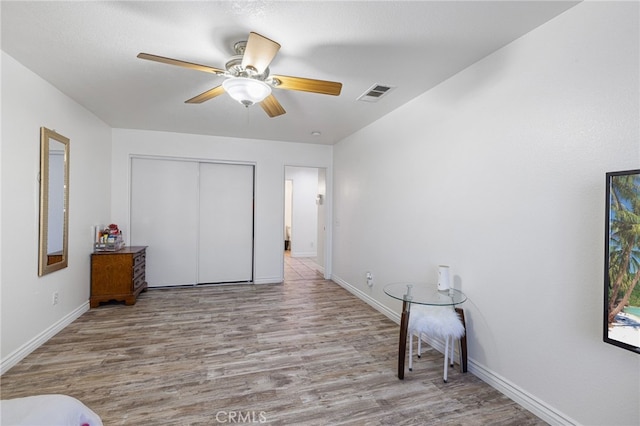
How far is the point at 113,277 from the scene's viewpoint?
382 cm

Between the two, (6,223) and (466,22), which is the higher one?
(466,22)

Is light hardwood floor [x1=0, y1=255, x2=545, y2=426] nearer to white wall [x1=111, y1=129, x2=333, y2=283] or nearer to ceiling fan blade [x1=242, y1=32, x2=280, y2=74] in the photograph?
white wall [x1=111, y1=129, x2=333, y2=283]

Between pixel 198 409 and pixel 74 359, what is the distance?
1406 mm

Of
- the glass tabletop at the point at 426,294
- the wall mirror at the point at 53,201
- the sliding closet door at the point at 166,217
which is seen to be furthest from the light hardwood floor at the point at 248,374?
the sliding closet door at the point at 166,217

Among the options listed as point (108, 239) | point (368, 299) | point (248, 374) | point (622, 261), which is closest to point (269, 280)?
point (368, 299)

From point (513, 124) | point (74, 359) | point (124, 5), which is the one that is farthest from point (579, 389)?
point (74, 359)

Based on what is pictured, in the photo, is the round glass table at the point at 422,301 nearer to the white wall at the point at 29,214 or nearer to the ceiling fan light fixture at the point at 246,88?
the ceiling fan light fixture at the point at 246,88

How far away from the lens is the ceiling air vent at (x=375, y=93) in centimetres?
283

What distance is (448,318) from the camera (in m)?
2.28

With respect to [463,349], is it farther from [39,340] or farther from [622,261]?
[39,340]

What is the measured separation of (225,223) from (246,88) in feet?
11.3

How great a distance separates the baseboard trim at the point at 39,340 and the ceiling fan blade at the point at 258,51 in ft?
9.44

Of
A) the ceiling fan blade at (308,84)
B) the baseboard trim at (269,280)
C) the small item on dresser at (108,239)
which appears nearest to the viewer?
the ceiling fan blade at (308,84)

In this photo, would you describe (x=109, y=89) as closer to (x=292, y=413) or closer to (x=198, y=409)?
(x=198, y=409)
